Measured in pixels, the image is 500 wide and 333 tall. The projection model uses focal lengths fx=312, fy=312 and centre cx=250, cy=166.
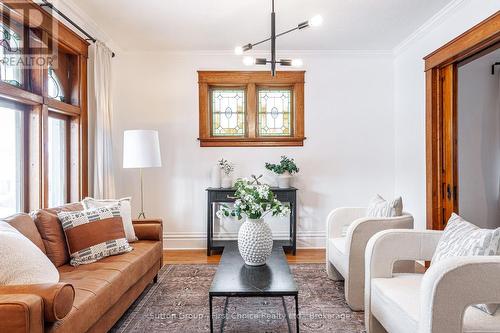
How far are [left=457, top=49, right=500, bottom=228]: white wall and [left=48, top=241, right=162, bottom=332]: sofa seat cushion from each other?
3.67 m

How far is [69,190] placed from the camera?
349 centimetres

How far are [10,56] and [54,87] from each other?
2.08ft

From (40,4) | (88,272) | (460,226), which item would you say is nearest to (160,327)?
(88,272)

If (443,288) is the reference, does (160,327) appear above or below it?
below

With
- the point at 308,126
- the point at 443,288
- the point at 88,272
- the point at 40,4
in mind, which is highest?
the point at 40,4

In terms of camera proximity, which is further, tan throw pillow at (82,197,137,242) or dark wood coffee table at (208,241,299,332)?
tan throw pillow at (82,197,137,242)

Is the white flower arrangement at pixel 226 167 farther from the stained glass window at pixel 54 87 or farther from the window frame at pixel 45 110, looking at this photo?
the stained glass window at pixel 54 87

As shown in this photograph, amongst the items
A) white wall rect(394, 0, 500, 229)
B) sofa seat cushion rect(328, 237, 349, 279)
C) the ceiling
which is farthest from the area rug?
the ceiling

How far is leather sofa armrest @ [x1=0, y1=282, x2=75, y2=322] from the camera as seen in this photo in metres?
1.41

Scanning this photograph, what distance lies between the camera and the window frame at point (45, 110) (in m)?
2.69

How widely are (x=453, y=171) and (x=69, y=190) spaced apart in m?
4.18

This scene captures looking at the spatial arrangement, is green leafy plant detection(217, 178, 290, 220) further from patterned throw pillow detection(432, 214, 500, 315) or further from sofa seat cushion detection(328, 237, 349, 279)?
patterned throw pillow detection(432, 214, 500, 315)

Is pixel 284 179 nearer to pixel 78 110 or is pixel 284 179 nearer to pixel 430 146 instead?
pixel 430 146

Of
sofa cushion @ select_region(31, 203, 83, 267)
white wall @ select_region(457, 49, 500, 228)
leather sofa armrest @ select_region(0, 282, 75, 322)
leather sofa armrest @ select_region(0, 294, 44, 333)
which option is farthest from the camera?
white wall @ select_region(457, 49, 500, 228)
